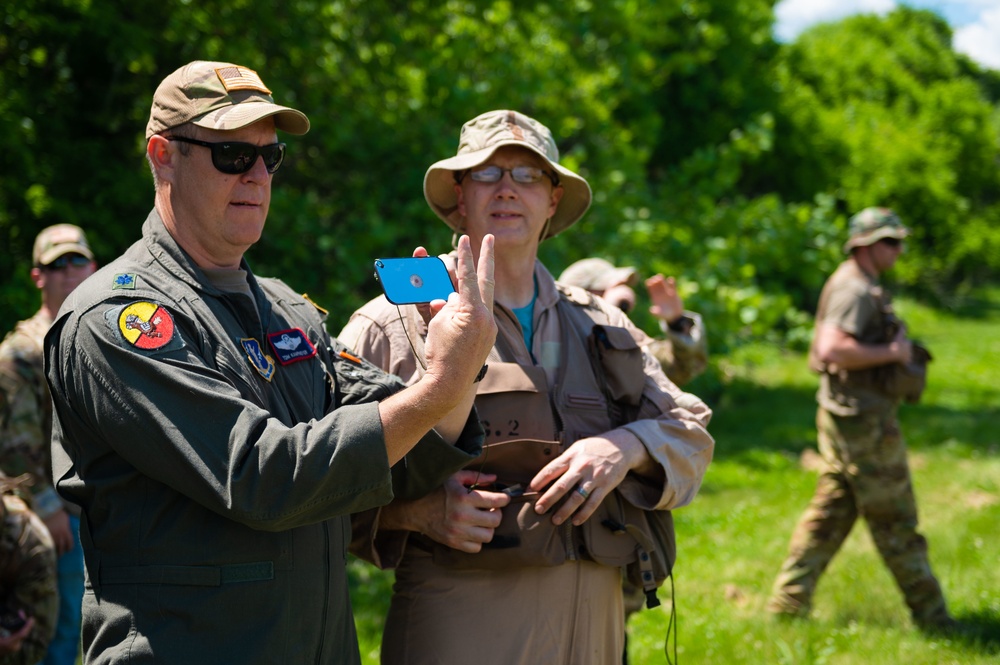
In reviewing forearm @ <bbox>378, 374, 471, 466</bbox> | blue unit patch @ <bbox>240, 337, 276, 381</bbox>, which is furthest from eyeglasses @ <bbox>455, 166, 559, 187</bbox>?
forearm @ <bbox>378, 374, 471, 466</bbox>

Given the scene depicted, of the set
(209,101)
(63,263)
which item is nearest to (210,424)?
(209,101)

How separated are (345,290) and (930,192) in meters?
28.0

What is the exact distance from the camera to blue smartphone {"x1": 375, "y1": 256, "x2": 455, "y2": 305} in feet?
8.17

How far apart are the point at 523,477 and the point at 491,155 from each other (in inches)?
40.4

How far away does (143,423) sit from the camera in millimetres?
2166

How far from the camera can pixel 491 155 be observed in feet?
10.7

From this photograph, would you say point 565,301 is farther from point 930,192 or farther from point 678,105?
point 930,192

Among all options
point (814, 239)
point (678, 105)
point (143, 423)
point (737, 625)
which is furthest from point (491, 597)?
point (678, 105)

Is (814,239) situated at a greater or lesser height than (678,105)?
lesser

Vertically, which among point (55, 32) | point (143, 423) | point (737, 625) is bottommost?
point (737, 625)

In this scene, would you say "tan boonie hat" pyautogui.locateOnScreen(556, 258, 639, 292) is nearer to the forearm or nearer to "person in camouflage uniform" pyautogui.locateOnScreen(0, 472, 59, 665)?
"person in camouflage uniform" pyautogui.locateOnScreen(0, 472, 59, 665)

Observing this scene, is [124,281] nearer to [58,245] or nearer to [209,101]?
[209,101]

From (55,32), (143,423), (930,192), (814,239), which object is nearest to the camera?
(143,423)

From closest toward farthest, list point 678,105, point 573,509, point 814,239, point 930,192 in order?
point 573,509, point 814,239, point 678,105, point 930,192
